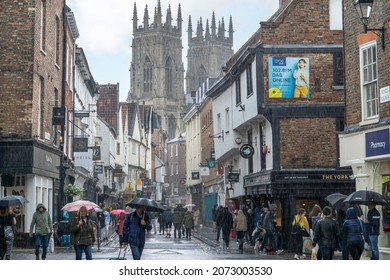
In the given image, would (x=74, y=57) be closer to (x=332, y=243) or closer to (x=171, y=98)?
(x=332, y=243)

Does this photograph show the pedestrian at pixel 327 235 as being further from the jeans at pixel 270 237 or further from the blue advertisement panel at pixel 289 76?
the jeans at pixel 270 237

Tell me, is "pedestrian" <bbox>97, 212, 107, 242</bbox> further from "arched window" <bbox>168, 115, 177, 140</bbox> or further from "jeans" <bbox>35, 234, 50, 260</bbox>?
"arched window" <bbox>168, 115, 177, 140</bbox>

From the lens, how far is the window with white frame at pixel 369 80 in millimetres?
17641

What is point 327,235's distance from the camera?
15.1 m

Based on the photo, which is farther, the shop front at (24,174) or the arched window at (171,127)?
the arched window at (171,127)

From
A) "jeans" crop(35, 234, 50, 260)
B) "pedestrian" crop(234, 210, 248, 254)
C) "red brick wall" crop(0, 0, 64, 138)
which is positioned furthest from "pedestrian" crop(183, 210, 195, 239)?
"jeans" crop(35, 234, 50, 260)

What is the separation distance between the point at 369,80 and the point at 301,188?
8220 mm

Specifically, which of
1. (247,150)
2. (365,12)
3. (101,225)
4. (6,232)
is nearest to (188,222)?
(101,225)

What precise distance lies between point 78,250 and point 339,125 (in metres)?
12.5

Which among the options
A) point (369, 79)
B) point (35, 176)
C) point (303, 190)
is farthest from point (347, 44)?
point (35, 176)

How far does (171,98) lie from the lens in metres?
48.6

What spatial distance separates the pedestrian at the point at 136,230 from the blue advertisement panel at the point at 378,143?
5.23 metres

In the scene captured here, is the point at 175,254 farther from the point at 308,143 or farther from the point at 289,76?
the point at 308,143

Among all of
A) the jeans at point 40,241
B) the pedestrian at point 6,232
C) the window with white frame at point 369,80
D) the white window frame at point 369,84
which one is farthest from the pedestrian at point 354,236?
the jeans at point 40,241
